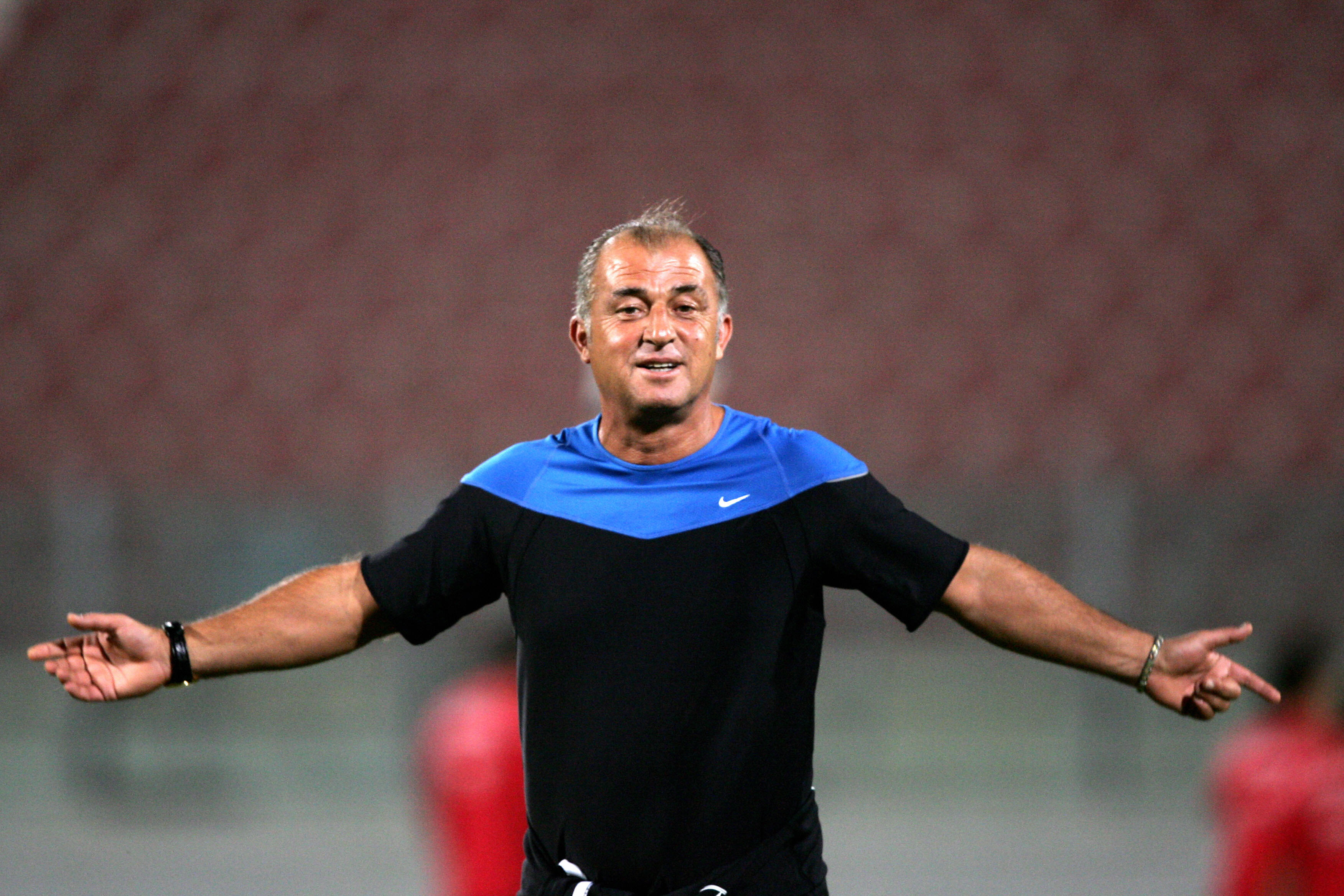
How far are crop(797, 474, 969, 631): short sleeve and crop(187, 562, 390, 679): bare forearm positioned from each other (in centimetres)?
77

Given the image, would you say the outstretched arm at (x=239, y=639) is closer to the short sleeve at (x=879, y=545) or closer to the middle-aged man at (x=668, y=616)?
the middle-aged man at (x=668, y=616)

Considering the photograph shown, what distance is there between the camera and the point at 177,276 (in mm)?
9727

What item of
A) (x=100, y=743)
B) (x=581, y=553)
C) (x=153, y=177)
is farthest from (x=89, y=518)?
(x=581, y=553)

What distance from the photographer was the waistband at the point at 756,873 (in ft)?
7.89

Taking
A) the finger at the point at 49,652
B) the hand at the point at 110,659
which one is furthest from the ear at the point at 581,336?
the finger at the point at 49,652

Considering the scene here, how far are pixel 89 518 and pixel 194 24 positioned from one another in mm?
3494

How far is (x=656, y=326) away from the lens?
248 cm

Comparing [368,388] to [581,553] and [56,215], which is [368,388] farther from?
[581,553]

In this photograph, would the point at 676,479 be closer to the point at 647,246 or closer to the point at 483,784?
the point at 647,246

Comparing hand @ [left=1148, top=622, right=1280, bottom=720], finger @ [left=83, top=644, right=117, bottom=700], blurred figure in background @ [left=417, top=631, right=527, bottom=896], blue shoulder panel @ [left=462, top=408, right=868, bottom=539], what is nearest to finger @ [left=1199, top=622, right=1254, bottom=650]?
hand @ [left=1148, top=622, right=1280, bottom=720]

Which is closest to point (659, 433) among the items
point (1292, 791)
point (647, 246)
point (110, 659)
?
point (647, 246)

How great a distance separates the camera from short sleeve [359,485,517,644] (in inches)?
101

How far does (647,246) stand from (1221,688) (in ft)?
3.89

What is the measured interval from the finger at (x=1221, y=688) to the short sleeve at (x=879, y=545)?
1.47ft
